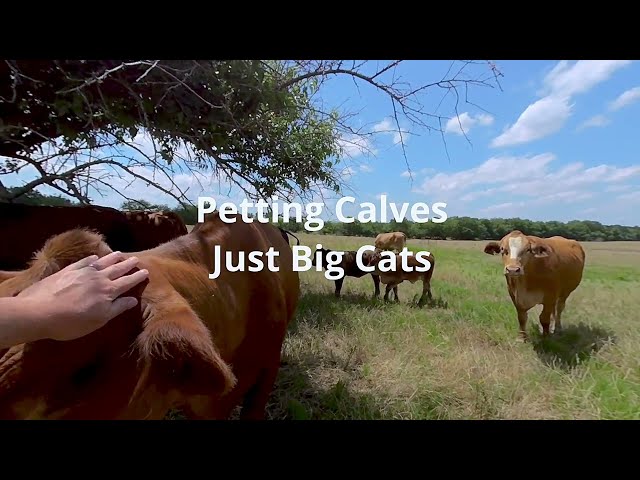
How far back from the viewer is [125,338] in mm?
984

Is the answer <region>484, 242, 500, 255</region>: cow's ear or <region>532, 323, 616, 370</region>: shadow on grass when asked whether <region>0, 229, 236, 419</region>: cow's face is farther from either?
<region>484, 242, 500, 255</region>: cow's ear

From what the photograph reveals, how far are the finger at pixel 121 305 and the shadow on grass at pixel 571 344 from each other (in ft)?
13.8

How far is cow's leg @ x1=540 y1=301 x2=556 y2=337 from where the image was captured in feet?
16.4

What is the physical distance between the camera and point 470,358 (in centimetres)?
389

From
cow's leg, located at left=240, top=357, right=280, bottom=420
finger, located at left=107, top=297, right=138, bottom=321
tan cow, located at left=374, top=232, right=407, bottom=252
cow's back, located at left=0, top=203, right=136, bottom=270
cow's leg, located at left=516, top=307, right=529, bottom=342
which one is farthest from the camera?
tan cow, located at left=374, top=232, right=407, bottom=252

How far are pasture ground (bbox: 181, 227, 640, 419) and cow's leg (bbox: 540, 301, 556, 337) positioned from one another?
0.17 m

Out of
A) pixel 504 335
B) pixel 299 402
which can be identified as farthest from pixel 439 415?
pixel 504 335

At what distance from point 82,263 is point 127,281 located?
0.13 m

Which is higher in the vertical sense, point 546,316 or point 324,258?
point 324,258

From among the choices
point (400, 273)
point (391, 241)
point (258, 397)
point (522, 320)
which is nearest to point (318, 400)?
point (258, 397)

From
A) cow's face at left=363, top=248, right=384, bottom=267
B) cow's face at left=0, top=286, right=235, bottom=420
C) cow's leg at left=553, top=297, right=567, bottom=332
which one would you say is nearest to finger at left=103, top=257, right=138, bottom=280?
cow's face at left=0, top=286, right=235, bottom=420

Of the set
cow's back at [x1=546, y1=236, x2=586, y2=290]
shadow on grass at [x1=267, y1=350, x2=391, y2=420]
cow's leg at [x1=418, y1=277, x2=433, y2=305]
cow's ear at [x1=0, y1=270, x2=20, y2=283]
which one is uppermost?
cow's ear at [x1=0, y1=270, x2=20, y2=283]

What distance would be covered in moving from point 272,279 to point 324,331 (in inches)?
94.2

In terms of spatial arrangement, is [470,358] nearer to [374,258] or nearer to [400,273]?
[400,273]
